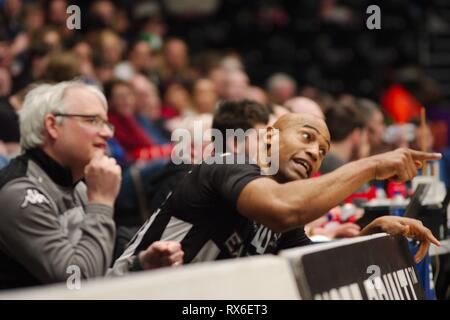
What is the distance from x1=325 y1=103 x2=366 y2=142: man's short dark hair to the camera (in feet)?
23.9

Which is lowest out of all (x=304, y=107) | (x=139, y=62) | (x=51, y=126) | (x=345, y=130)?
(x=345, y=130)

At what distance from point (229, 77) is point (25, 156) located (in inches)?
245

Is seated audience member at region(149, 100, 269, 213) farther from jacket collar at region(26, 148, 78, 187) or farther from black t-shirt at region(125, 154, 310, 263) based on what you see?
black t-shirt at region(125, 154, 310, 263)

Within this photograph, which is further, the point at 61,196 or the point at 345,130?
the point at 345,130

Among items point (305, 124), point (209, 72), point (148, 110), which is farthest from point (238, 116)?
point (209, 72)

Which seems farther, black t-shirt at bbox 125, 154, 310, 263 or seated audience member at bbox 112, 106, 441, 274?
black t-shirt at bbox 125, 154, 310, 263

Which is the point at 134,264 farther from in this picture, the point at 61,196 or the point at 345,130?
the point at 345,130

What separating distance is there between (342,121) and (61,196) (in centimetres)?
352

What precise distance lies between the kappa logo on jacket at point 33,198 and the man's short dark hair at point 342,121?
3639mm

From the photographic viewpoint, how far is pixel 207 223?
3.76 meters

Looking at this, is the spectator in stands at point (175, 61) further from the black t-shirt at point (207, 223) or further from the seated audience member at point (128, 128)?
the black t-shirt at point (207, 223)

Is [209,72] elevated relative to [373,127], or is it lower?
elevated

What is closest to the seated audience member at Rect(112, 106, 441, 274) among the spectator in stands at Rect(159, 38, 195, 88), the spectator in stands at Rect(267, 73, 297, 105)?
the spectator in stands at Rect(267, 73, 297, 105)

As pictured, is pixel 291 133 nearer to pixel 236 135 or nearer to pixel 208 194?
pixel 208 194
